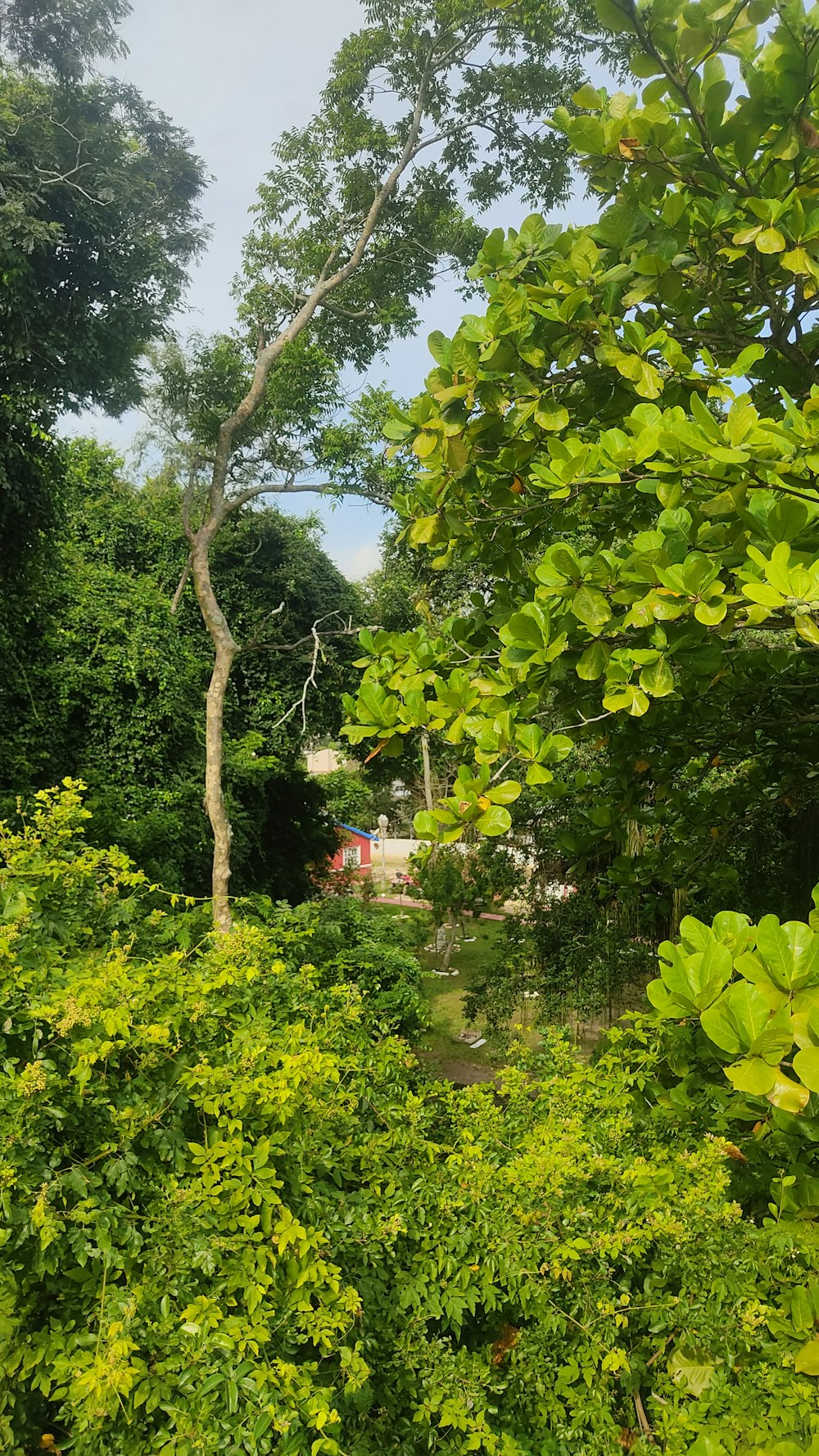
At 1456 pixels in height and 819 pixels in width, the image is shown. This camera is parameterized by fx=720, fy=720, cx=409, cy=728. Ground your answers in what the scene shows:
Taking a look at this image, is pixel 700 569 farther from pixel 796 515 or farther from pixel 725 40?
pixel 725 40

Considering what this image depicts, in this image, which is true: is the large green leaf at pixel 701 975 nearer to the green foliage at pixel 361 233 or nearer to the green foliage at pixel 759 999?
the green foliage at pixel 759 999

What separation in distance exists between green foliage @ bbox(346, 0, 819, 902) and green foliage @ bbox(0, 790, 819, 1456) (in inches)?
40.6

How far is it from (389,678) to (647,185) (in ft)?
4.33

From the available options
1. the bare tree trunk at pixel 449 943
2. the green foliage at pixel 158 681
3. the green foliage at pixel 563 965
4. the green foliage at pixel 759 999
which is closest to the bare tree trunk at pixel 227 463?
the green foliage at pixel 158 681

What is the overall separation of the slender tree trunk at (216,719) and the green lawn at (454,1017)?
94.5 inches

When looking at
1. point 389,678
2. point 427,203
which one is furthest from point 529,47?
point 389,678

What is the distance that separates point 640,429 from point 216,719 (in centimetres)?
593

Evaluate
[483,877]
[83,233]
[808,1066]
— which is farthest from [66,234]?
[808,1066]

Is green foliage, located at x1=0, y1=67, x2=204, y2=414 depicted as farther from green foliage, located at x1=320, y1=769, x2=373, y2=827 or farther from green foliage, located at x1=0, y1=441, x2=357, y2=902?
green foliage, located at x1=320, y1=769, x2=373, y2=827

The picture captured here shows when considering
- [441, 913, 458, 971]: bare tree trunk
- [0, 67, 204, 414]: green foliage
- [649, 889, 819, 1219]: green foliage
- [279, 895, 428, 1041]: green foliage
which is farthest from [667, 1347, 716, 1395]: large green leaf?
[441, 913, 458, 971]: bare tree trunk

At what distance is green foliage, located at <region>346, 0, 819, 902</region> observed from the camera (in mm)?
1393

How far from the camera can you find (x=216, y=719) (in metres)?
6.96

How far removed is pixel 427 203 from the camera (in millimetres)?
7668

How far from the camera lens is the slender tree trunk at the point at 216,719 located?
6.59m
